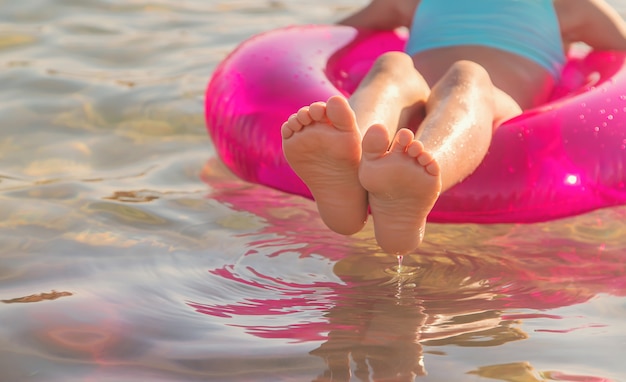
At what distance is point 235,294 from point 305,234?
0.48 metres

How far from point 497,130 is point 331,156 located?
2.51ft

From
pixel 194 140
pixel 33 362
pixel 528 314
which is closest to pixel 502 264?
pixel 528 314

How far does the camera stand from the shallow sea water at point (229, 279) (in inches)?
77.0

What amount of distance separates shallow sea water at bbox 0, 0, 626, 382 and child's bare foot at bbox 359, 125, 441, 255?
17 cm

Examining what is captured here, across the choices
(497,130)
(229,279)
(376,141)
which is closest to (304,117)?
(376,141)

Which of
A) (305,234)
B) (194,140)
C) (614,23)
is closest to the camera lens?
(305,234)

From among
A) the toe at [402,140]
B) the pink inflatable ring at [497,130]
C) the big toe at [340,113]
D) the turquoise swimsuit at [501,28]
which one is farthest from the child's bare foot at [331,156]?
the turquoise swimsuit at [501,28]

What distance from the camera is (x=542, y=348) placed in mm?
2018

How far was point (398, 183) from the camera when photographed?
212 cm

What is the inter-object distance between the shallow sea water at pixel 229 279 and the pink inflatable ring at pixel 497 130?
0.34 ft

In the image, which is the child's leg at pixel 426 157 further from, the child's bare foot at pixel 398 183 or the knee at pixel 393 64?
the knee at pixel 393 64

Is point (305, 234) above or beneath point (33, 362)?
beneath

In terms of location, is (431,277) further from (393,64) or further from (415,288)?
(393,64)

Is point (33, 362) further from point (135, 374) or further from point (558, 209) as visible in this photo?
point (558, 209)
